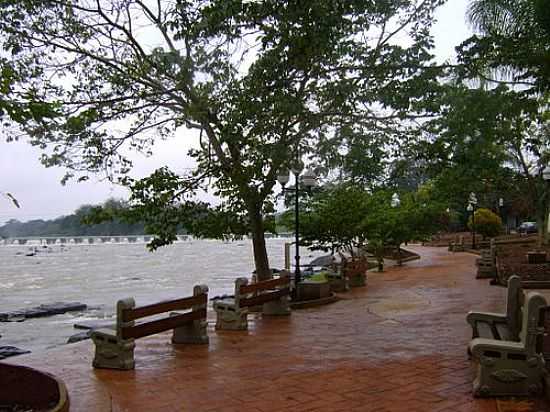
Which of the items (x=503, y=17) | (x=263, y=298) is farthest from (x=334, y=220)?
(x=503, y=17)

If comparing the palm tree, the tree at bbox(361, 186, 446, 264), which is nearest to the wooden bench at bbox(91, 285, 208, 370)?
the palm tree

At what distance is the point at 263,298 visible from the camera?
10.5m

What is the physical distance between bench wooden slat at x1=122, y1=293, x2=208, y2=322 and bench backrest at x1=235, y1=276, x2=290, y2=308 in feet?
4.22

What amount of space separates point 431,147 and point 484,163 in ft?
3.83

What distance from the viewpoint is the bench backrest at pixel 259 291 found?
31.6 ft

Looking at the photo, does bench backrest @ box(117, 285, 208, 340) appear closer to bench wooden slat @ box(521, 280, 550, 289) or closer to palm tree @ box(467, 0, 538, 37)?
palm tree @ box(467, 0, 538, 37)

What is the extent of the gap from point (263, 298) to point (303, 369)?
392 centimetres

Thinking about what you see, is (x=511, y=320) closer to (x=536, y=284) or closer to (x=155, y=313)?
(x=155, y=313)

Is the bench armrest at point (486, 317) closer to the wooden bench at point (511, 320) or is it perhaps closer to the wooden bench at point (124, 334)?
the wooden bench at point (511, 320)

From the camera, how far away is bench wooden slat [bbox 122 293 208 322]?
272 inches

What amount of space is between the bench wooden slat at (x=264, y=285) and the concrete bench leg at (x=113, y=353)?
2943mm

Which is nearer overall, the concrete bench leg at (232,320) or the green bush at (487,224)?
the concrete bench leg at (232,320)

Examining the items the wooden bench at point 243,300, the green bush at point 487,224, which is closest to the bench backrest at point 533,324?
the wooden bench at point 243,300

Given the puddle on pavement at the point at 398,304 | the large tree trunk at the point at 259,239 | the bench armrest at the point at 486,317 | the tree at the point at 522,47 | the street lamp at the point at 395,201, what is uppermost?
the tree at the point at 522,47
